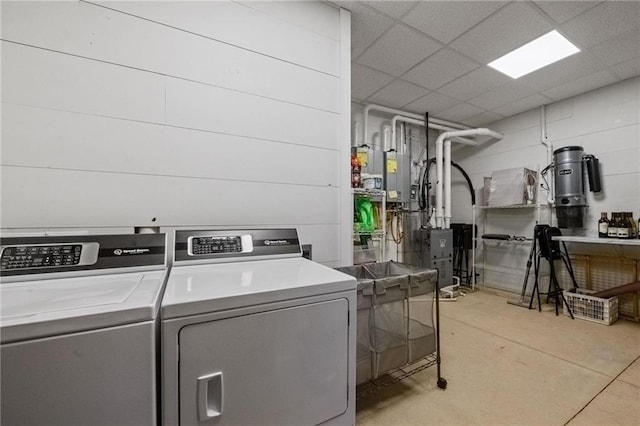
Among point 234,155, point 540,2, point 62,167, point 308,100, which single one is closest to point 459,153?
point 540,2

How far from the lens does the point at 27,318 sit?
606mm

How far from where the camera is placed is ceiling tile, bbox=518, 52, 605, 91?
2.55m

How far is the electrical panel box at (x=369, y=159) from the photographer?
316 centimetres

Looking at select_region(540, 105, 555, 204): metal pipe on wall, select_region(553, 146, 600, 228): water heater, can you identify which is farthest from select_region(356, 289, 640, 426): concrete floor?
select_region(540, 105, 555, 204): metal pipe on wall

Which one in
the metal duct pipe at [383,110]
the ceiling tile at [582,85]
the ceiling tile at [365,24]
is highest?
the ceiling tile at [365,24]

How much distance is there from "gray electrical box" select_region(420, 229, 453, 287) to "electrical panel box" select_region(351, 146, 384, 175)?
3.90 ft

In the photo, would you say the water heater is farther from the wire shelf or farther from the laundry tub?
the laundry tub

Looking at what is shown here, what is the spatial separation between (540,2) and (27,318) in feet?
10.3

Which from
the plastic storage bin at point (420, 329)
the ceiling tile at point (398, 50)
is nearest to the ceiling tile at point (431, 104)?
the ceiling tile at point (398, 50)

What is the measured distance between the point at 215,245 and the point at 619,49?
3807 mm

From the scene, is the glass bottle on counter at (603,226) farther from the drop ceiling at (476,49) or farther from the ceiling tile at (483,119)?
the ceiling tile at (483,119)

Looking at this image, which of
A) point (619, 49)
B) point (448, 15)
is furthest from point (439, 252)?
point (448, 15)

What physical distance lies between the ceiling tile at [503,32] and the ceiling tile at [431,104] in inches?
33.9

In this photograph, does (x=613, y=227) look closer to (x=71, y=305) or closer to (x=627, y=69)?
(x=627, y=69)
